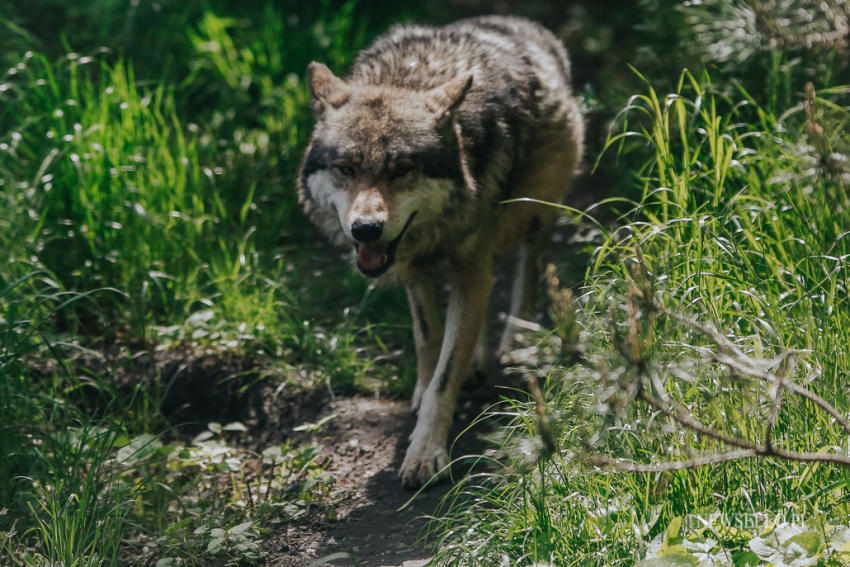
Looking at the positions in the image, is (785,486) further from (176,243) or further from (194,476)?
(176,243)

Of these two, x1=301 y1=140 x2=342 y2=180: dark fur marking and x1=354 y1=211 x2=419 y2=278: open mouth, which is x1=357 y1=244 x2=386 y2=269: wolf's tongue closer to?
x1=354 y1=211 x2=419 y2=278: open mouth

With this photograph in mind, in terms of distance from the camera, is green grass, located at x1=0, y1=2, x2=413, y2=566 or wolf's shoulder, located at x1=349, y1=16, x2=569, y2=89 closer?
green grass, located at x1=0, y1=2, x2=413, y2=566

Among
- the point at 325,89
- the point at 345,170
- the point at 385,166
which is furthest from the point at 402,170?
the point at 325,89

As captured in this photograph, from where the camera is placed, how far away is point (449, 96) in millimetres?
3742

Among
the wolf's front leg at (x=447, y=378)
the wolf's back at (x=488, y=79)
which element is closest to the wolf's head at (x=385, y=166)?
the wolf's back at (x=488, y=79)

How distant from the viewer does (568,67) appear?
16.5 ft

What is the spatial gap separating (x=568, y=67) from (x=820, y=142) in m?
3.22

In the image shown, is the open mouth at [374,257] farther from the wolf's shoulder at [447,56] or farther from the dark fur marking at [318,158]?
the wolf's shoulder at [447,56]

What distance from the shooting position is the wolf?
12.0ft

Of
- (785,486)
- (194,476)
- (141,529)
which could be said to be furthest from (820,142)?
(194,476)

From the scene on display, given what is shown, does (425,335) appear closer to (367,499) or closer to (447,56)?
(367,499)

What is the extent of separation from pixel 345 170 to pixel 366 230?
0.37m

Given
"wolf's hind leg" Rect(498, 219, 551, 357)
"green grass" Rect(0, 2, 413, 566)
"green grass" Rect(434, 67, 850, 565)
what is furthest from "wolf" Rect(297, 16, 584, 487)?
"green grass" Rect(434, 67, 850, 565)

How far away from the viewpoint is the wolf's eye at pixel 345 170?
3.70 meters
